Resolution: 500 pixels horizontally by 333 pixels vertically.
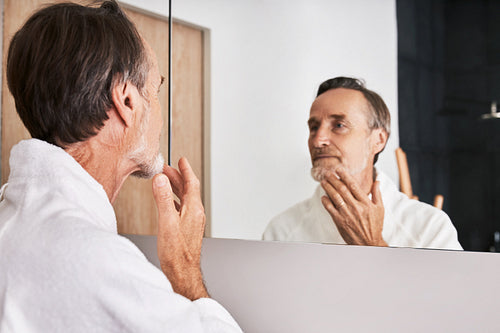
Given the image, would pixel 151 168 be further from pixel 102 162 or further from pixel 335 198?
pixel 335 198

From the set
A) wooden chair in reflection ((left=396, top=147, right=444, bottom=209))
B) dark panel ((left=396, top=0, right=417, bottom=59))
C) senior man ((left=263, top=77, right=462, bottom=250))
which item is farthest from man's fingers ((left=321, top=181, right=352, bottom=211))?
dark panel ((left=396, top=0, right=417, bottom=59))

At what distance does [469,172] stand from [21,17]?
1515 millimetres

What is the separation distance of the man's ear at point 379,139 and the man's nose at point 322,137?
0.35ft

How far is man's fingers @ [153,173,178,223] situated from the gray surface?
17 cm

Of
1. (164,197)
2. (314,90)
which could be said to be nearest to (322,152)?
(314,90)

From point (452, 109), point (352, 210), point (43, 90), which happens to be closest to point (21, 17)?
point (43, 90)

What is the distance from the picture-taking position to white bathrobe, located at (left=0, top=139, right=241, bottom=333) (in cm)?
65

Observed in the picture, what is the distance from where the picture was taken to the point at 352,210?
101 centimetres

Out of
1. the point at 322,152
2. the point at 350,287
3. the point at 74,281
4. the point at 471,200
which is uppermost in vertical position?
the point at 322,152

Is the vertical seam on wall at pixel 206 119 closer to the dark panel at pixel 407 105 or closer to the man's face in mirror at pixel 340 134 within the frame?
the man's face in mirror at pixel 340 134

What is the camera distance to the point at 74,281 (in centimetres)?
65

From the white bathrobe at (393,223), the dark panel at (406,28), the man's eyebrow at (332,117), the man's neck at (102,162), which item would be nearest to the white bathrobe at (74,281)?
the man's neck at (102,162)

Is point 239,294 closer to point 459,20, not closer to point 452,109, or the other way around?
point 452,109

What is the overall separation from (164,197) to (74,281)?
564 millimetres
